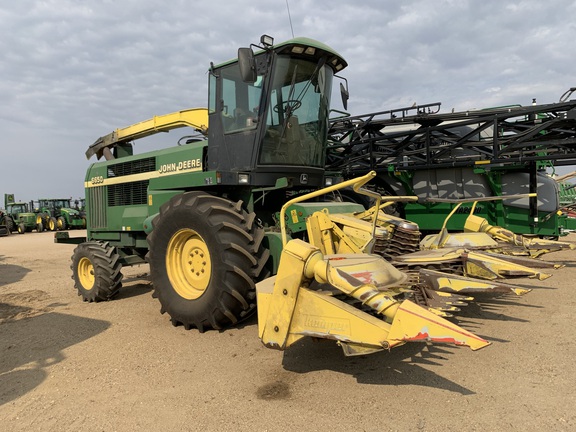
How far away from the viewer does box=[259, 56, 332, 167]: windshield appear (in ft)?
15.0

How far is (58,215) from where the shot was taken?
29156 millimetres

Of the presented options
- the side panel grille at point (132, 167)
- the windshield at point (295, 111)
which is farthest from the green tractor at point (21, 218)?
the windshield at point (295, 111)

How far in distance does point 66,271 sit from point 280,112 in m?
7.59

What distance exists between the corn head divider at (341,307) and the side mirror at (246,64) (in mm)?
1556

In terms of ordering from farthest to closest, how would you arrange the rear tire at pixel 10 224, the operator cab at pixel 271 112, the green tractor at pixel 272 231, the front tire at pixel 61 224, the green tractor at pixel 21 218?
the green tractor at pixel 21 218 → the front tire at pixel 61 224 → the rear tire at pixel 10 224 → the operator cab at pixel 271 112 → the green tractor at pixel 272 231

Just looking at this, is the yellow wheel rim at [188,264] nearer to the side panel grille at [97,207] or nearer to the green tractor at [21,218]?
the side panel grille at [97,207]

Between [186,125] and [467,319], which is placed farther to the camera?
[186,125]

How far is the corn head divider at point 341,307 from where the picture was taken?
2.44 meters

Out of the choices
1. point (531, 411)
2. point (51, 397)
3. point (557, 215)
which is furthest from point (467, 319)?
point (557, 215)

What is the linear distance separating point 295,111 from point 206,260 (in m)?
1.99

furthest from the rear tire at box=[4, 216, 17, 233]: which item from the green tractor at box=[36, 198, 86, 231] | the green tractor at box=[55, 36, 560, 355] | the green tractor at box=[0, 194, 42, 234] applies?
the green tractor at box=[55, 36, 560, 355]

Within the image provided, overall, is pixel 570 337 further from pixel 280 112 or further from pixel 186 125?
pixel 186 125

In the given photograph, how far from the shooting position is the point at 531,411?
2516mm

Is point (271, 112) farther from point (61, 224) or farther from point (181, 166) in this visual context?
point (61, 224)
